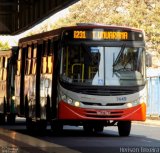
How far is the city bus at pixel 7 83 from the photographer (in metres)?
31.3

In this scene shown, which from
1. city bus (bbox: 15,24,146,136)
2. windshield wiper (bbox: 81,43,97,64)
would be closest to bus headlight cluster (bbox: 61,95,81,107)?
city bus (bbox: 15,24,146,136)

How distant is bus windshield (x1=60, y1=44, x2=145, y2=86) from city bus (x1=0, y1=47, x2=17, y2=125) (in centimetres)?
854

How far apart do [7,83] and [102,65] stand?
428 inches

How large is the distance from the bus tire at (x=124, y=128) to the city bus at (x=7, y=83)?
7637 millimetres

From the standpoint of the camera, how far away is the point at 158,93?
124 ft

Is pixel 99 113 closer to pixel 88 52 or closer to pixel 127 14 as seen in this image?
pixel 88 52

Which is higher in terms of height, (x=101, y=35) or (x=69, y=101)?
(x=101, y=35)

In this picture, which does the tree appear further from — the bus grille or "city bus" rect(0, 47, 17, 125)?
the bus grille

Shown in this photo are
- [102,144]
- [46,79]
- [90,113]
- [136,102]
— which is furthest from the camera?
[46,79]

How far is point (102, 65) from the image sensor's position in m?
22.5

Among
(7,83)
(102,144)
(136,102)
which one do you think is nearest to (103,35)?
(136,102)

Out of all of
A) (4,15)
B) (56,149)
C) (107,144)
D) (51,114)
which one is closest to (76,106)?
(51,114)

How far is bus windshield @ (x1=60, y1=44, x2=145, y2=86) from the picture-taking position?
73.1 ft

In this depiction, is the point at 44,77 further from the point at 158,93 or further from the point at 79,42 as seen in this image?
the point at 158,93
